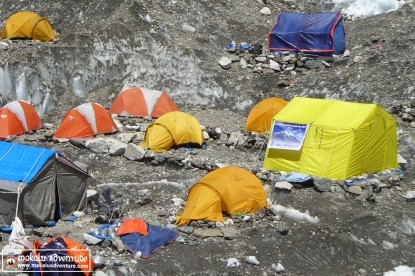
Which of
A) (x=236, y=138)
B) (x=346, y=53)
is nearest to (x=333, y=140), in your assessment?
(x=236, y=138)

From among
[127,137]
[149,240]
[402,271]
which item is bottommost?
[402,271]

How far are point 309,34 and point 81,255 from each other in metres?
18.4

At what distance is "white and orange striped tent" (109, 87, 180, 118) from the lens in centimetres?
2688

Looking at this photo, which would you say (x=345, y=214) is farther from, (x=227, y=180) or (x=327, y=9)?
(x=327, y=9)

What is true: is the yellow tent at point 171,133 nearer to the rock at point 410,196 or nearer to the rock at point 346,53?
the rock at point 410,196

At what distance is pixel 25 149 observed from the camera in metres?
18.1

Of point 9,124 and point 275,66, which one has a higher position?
point 275,66

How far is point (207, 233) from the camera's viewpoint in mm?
16953

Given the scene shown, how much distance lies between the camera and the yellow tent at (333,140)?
2042 centimetres

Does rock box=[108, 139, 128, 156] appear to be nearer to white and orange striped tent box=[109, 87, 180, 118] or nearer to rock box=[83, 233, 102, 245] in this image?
white and orange striped tent box=[109, 87, 180, 118]

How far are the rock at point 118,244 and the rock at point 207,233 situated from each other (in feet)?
6.37

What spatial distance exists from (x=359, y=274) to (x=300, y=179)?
400 cm

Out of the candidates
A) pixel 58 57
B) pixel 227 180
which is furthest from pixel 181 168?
pixel 58 57

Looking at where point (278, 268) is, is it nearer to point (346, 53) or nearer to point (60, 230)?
point (60, 230)
